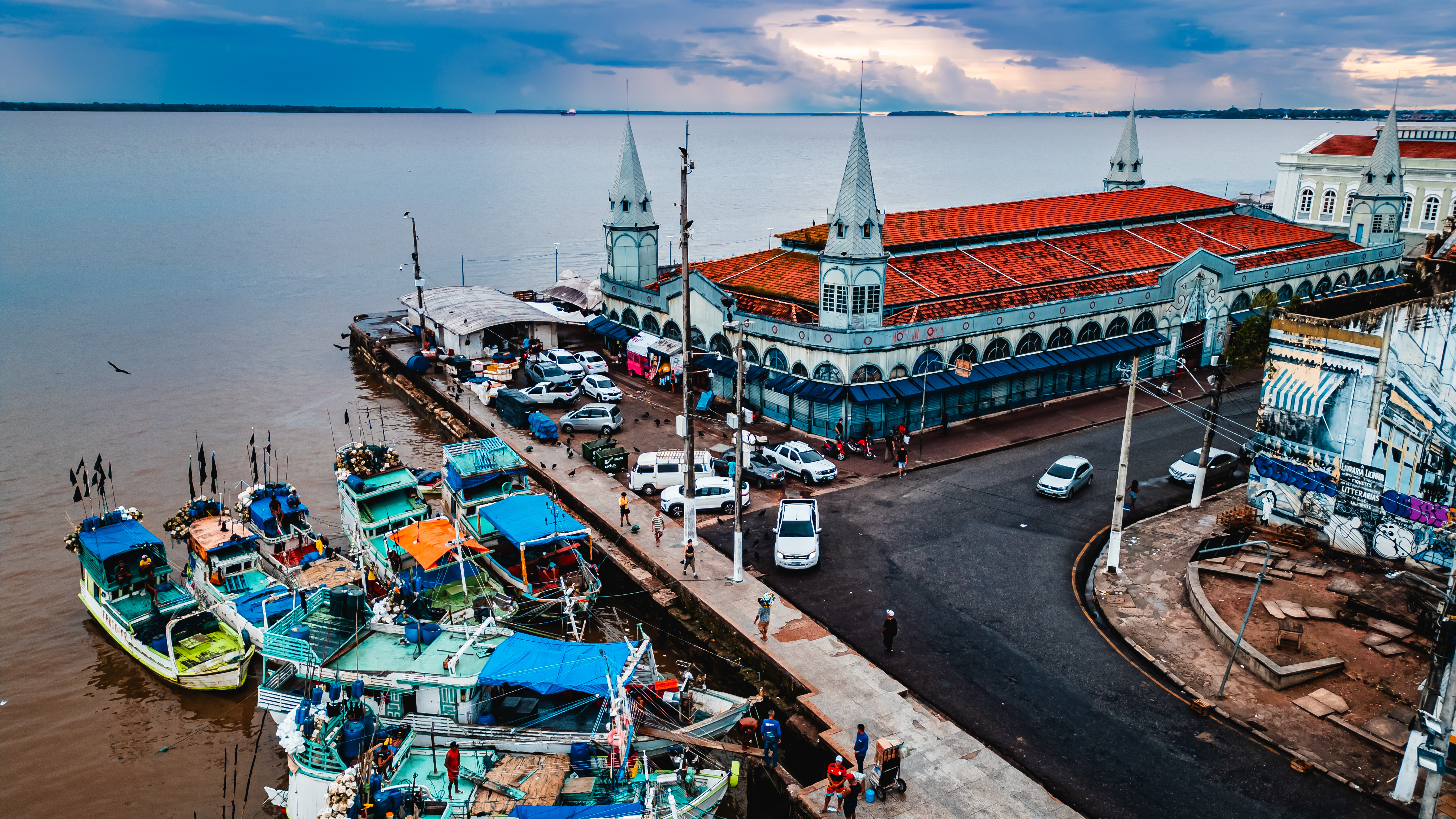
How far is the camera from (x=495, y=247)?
122312 mm

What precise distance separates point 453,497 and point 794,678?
15249 mm

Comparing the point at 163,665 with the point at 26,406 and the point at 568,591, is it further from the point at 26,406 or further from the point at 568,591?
the point at 26,406

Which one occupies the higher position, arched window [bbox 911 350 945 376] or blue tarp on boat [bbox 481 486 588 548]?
arched window [bbox 911 350 945 376]

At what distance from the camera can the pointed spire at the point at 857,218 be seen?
131 ft

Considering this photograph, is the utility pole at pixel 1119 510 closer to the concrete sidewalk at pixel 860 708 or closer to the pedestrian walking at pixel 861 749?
the concrete sidewalk at pixel 860 708

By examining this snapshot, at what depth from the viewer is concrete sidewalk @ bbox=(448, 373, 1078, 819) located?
1852 cm

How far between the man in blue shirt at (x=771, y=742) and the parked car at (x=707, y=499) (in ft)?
43.3

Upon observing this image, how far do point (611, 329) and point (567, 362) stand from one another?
4626 mm

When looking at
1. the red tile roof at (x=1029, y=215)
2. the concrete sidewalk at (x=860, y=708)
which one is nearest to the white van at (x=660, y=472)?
the concrete sidewalk at (x=860, y=708)

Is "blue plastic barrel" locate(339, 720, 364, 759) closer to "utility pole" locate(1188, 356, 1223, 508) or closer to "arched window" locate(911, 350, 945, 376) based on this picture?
"utility pole" locate(1188, 356, 1223, 508)

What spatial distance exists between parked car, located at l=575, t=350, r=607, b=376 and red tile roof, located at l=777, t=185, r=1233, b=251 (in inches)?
489

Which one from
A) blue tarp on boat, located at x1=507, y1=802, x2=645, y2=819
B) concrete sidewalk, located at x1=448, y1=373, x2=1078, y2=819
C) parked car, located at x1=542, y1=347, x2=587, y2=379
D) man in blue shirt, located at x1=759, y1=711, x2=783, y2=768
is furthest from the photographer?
parked car, located at x1=542, y1=347, x2=587, y2=379

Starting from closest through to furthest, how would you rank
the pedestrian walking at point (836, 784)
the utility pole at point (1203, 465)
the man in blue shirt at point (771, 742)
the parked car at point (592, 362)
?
the pedestrian walking at point (836, 784), the man in blue shirt at point (771, 742), the utility pole at point (1203, 465), the parked car at point (592, 362)

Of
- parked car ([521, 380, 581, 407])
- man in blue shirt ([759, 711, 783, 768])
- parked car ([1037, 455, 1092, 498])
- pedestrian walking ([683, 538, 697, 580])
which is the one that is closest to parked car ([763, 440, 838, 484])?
parked car ([1037, 455, 1092, 498])
